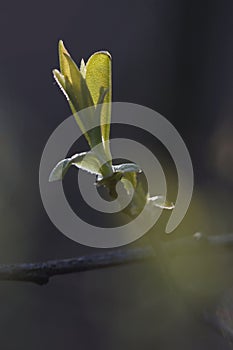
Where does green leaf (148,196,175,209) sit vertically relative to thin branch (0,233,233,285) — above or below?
above

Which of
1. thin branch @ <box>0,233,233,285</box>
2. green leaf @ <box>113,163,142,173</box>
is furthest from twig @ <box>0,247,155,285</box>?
green leaf @ <box>113,163,142,173</box>

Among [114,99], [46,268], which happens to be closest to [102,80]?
[46,268]

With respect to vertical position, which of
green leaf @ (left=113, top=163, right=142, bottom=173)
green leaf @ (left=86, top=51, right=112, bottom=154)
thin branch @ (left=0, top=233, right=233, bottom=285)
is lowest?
thin branch @ (left=0, top=233, right=233, bottom=285)

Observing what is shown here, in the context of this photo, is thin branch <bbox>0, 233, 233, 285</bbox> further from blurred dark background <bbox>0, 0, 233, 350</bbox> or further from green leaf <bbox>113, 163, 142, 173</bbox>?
blurred dark background <bbox>0, 0, 233, 350</bbox>

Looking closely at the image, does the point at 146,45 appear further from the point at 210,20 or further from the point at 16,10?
the point at 16,10

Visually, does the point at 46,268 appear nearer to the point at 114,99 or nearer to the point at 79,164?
the point at 79,164

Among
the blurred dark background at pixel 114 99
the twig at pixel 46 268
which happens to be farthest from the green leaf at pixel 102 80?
the blurred dark background at pixel 114 99

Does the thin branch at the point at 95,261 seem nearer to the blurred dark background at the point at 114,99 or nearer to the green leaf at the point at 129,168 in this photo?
the green leaf at the point at 129,168
